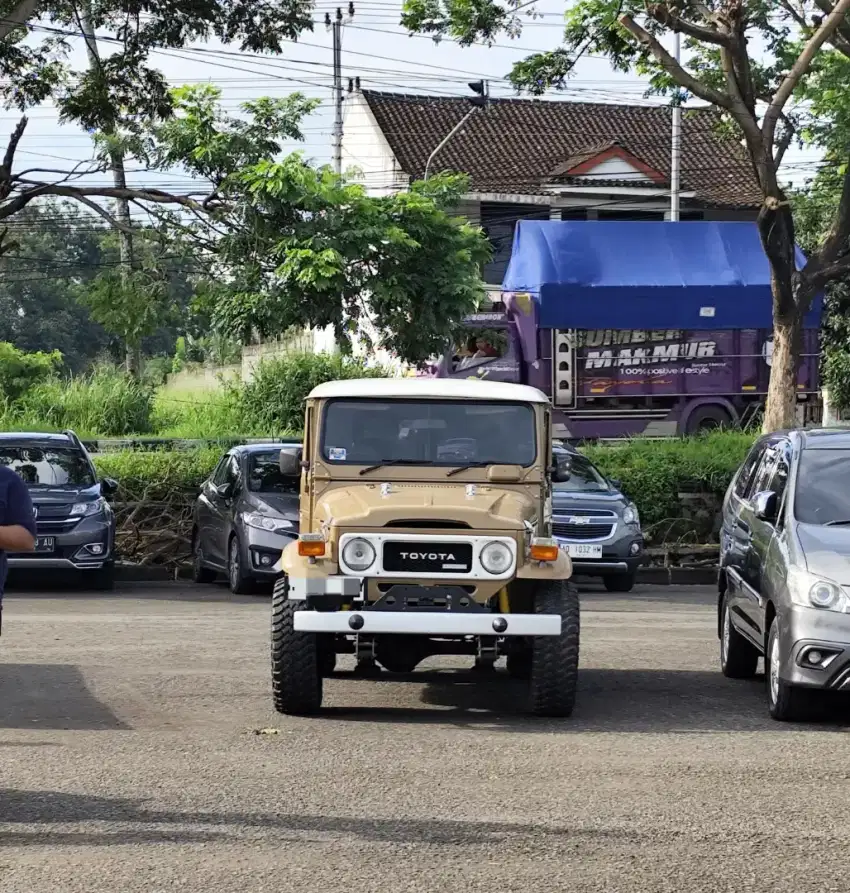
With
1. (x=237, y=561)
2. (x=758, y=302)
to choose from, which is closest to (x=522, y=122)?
(x=758, y=302)

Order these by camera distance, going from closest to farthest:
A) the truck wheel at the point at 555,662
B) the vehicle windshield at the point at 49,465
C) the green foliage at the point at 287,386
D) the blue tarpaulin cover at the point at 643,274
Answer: the truck wheel at the point at 555,662 → the vehicle windshield at the point at 49,465 → the blue tarpaulin cover at the point at 643,274 → the green foliage at the point at 287,386

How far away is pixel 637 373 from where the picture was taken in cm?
3375

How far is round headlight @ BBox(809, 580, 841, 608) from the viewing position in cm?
987

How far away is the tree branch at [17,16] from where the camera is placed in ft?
68.0

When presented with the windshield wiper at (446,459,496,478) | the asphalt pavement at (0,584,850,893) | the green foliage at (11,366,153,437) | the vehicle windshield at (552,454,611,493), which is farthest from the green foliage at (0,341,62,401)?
the windshield wiper at (446,459,496,478)

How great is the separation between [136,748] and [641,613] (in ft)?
29.8

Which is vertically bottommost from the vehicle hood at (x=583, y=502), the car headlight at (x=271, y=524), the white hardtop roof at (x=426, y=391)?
the car headlight at (x=271, y=524)

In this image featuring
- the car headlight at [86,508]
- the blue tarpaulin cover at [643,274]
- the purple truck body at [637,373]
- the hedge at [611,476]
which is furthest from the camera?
the blue tarpaulin cover at [643,274]

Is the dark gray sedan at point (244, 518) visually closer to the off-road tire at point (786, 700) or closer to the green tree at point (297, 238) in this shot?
the green tree at point (297, 238)

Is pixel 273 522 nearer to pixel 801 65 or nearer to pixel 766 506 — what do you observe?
pixel 766 506

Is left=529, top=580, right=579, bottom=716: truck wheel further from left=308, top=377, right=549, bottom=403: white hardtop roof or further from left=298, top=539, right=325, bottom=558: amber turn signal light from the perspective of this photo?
left=308, top=377, right=549, bottom=403: white hardtop roof

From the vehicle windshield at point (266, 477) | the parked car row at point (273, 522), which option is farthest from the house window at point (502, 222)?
the vehicle windshield at point (266, 477)

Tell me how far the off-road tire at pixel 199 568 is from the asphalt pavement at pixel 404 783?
735cm

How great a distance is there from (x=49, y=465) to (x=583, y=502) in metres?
6.33
